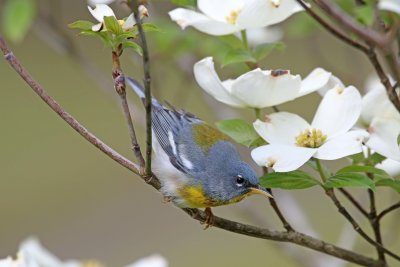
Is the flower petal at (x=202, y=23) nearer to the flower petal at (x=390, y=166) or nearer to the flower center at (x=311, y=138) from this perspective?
the flower center at (x=311, y=138)

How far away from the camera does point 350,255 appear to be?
1.07m

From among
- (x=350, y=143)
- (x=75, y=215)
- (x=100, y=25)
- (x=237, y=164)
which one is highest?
(x=100, y=25)

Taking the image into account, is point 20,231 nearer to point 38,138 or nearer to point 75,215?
point 75,215

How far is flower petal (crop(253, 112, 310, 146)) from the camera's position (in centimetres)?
108

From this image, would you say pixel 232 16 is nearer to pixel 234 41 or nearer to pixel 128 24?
pixel 234 41

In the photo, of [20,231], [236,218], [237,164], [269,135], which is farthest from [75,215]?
[269,135]

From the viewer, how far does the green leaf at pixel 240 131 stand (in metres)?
1.11

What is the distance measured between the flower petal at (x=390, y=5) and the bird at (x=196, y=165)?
0.39 metres

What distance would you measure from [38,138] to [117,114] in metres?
0.61

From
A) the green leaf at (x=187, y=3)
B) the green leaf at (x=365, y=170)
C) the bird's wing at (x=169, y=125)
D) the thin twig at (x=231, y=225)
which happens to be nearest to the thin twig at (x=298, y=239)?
the thin twig at (x=231, y=225)

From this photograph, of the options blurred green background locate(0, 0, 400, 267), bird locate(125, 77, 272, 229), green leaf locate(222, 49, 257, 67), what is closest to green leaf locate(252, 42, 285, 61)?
green leaf locate(222, 49, 257, 67)

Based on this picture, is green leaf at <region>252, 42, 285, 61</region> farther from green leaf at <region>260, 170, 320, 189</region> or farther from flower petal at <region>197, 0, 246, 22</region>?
green leaf at <region>260, 170, 320, 189</region>

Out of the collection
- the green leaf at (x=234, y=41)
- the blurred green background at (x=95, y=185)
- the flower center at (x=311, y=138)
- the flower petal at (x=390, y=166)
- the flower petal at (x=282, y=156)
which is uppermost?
the green leaf at (x=234, y=41)

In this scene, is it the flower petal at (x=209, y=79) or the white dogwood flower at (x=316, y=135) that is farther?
the flower petal at (x=209, y=79)
